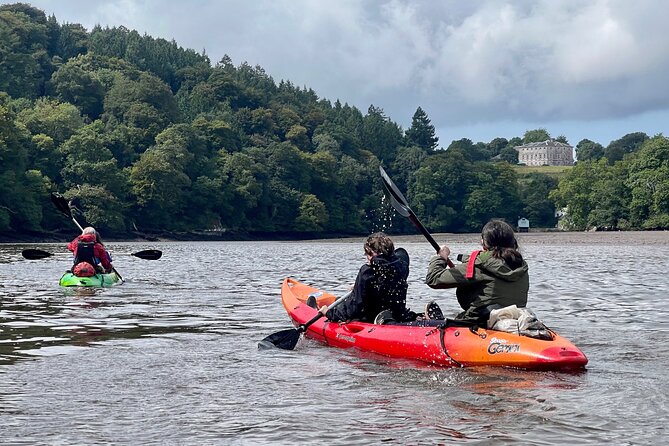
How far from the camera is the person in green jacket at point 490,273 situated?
936cm

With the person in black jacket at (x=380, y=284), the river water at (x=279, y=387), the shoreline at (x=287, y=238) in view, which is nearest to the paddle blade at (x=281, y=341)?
the river water at (x=279, y=387)

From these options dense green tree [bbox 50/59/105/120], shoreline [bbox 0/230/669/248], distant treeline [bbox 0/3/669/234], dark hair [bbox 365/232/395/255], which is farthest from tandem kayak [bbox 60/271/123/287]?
dense green tree [bbox 50/59/105/120]

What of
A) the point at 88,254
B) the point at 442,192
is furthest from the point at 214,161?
the point at 88,254

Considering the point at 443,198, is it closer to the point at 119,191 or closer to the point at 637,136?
the point at 119,191

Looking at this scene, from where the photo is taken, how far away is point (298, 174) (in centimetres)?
10350

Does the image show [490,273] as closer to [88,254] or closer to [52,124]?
[88,254]

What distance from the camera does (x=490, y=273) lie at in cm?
941

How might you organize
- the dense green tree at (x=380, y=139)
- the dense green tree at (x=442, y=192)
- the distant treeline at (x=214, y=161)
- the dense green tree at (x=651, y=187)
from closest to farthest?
1. the distant treeline at (x=214, y=161)
2. the dense green tree at (x=651, y=187)
3. the dense green tree at (x=442, y=192)
4. the dense green tree at (x=380, y=139)

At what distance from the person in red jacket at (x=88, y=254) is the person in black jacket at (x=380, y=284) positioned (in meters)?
10.1

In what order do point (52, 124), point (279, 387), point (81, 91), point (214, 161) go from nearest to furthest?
point (279, 387) → point (52, 124) → point (214, 161) → point (81, 91)

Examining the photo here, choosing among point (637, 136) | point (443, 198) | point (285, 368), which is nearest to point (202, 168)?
point (443, 198)

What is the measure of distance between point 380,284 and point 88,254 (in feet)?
36.6

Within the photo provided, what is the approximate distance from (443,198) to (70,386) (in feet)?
370

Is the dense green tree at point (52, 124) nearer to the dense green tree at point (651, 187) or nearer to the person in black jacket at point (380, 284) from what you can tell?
the dense green tree at point (651, 187)
